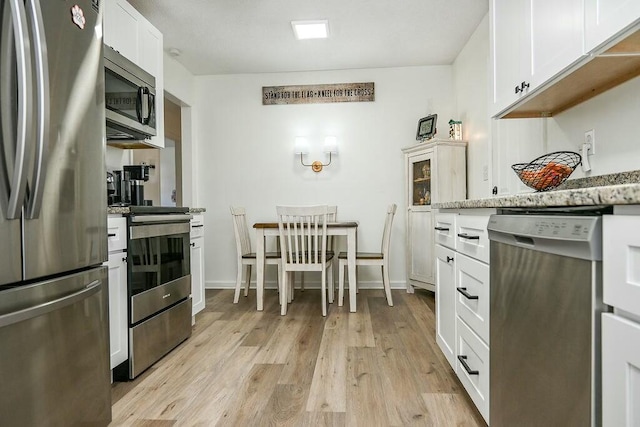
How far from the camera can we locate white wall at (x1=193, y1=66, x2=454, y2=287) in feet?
14.3

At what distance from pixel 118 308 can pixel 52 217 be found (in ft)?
3.06

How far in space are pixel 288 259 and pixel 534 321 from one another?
8.48ft

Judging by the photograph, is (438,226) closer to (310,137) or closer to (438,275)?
(438,275)

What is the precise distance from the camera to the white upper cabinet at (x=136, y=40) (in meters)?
2.34

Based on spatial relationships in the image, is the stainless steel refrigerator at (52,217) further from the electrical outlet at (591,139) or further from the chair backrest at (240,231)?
the chair backrest at (240,231)

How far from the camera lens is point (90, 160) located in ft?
4.31

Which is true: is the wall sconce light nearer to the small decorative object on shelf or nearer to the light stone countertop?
the small decorative object on shelf

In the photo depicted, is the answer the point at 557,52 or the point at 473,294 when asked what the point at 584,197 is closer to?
the point at 473,294

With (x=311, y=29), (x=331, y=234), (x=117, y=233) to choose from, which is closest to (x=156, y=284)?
(x=117, y=233)

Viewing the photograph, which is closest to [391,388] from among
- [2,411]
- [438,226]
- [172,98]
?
[438,226]

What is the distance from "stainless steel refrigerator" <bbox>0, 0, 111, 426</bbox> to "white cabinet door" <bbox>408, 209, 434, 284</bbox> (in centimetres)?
303

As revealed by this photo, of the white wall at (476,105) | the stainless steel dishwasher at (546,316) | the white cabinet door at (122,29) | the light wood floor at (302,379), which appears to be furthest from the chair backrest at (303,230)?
the stainless steel dishwasher at (546,316)

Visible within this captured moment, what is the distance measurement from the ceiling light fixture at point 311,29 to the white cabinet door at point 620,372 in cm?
314

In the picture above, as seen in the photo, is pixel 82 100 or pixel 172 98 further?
pixel 172 98
